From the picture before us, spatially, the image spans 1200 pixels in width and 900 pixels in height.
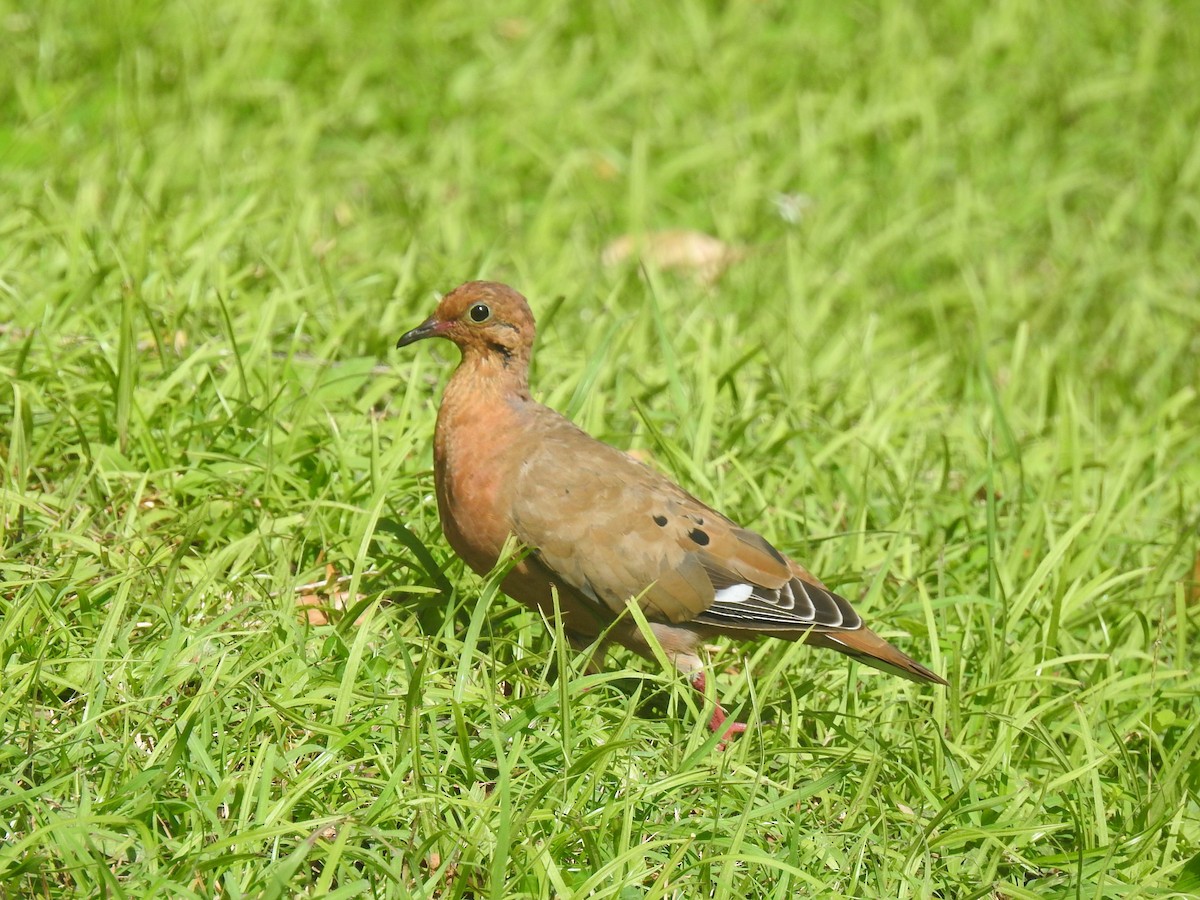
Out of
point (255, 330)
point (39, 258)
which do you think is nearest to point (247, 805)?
point (255, 330)

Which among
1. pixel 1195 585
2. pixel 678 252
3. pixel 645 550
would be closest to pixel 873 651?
pixel 645 550

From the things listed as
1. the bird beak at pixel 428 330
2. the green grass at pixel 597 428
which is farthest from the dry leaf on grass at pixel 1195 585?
the bird beak at pixel 428 330

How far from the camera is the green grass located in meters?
2.93

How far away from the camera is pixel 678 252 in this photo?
246 inches

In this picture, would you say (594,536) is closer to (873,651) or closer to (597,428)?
(873,651)

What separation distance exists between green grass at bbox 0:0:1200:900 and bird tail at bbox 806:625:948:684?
0.13 meters

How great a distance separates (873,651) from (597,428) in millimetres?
1283

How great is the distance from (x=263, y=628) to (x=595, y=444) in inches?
38.1

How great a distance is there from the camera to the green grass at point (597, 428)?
→ 293 centimetres

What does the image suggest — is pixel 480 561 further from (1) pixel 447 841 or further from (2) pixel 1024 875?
(2) pixel 1024 875

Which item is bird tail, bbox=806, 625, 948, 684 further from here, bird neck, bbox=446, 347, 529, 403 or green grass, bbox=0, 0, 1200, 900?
bird neck, bbox=446, 347, 529, 403

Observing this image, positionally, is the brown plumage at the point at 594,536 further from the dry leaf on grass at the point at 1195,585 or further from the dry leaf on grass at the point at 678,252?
the dry leaf on grass at the point at 678,252

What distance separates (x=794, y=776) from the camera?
129 inches

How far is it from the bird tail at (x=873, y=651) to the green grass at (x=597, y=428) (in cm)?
13
